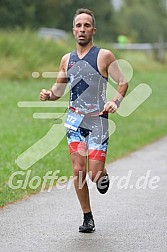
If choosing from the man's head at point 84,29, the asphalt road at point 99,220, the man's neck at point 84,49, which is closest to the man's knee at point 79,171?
the asphalt road at point 99,220

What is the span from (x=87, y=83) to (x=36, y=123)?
1101cm

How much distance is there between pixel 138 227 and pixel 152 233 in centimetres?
33

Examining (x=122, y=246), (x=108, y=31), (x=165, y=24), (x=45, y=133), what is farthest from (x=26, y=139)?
(x=165, y=24)

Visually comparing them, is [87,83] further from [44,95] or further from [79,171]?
[79,171]

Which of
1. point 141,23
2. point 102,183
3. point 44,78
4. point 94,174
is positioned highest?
point 94,174

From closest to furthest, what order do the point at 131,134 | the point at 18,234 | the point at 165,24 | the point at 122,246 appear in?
the point at 122,246 < the point at 18,234 < the point at 131,134 < the point at 165,24

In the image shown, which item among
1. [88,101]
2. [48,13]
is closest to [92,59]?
[88,101]

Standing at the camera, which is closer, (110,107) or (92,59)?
(110,107)

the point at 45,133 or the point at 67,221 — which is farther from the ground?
the point at 67,221

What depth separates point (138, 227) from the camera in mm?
8297

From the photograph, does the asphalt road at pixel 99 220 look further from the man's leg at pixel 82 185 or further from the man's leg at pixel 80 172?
the man's leg at pixel 80 172

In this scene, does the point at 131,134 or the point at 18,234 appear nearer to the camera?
the point at 18,234

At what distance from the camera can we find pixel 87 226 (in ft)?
26.5

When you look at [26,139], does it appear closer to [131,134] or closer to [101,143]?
[131,134]
